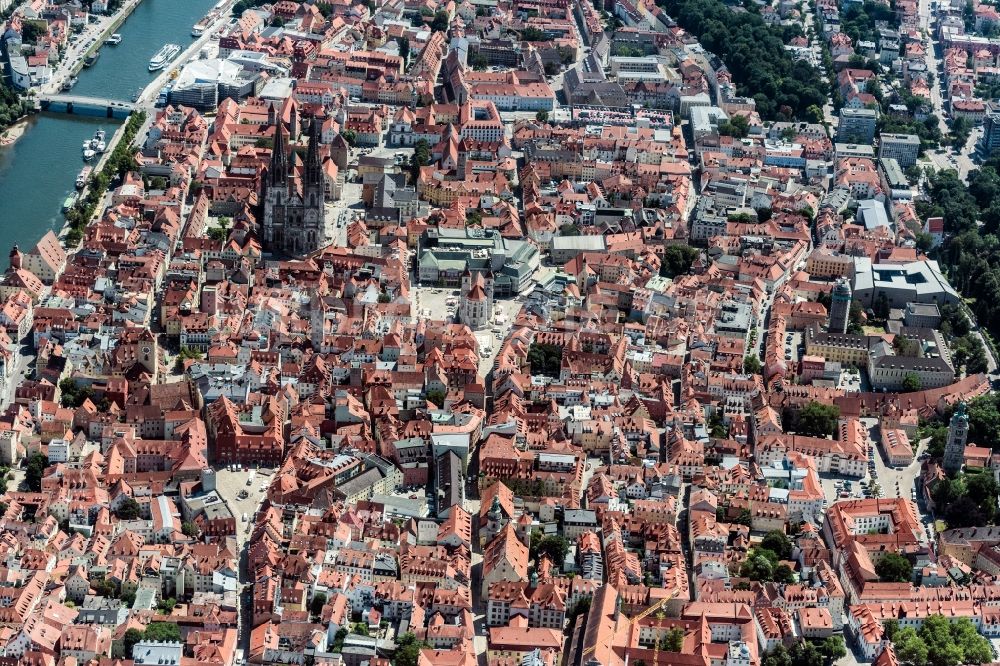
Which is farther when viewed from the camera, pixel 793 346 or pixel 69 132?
pixel 69 132

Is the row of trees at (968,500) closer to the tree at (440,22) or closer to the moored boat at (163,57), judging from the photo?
the moored boat at (163,57)

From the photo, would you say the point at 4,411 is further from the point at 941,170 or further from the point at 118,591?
the point at 941,170

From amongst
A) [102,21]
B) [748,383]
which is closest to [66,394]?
[748,383]

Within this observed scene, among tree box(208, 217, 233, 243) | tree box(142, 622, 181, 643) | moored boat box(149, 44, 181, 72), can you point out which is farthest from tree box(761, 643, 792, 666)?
moored boat box(149, 44, 181, 72)

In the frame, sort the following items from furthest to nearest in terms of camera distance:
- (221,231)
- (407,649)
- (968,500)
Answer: (221,231), (968,500), (407,649)

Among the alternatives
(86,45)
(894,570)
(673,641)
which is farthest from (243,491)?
(86,45)

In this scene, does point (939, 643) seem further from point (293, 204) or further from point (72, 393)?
point (293, 204)
